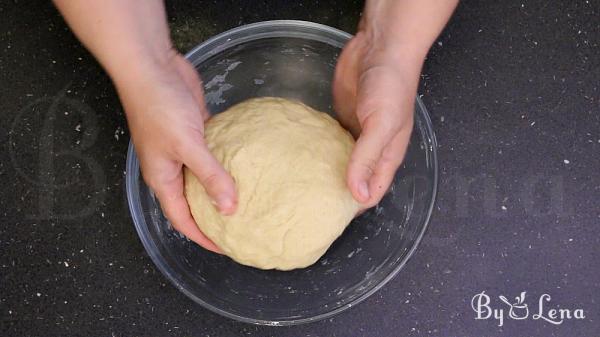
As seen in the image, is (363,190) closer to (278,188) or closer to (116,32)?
(278,188)

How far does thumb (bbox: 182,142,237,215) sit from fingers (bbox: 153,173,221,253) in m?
0.10

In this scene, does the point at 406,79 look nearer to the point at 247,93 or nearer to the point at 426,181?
the point at 426,181

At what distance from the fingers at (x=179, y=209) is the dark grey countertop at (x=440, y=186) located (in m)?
A: 0.17

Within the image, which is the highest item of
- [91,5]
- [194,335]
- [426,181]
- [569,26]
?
[91,5]

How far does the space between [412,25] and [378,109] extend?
177 millimetres

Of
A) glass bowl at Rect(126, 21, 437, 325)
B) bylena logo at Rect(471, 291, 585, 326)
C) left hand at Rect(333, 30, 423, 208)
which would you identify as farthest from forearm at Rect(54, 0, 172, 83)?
bylena logo at Rect(471, 291, 585, 326)

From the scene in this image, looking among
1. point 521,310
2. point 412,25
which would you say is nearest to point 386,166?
point 412,25

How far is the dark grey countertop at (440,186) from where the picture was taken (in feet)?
3.67

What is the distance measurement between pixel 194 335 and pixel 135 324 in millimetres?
109

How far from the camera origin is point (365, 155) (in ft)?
2.87

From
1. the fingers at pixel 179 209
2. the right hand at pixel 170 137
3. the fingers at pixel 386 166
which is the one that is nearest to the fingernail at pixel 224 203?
the right hand at pixel 170 137

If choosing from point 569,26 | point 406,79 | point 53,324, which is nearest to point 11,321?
point 53,324

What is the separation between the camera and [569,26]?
3.77ft

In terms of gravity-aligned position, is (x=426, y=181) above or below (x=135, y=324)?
above
